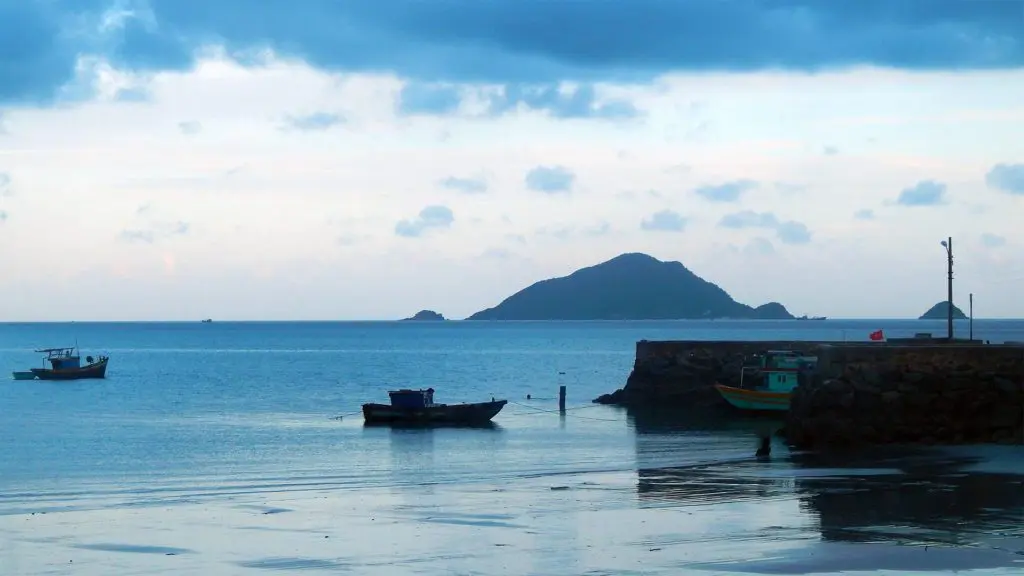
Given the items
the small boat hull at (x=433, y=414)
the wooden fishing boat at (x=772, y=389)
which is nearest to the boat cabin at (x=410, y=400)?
the small boat hull at (x=433, y=414)

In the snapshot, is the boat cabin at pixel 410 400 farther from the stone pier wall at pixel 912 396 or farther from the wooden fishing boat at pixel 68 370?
the wooden fishing boat at pixel 68 370

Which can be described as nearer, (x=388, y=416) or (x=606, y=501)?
(x=606, y=501)

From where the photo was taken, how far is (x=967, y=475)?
32969 mm

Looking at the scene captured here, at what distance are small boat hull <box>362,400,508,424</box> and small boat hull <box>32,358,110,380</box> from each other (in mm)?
63122

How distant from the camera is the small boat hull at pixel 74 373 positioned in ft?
382

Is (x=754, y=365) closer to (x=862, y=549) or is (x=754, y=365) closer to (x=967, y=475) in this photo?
(x=967, y=475)

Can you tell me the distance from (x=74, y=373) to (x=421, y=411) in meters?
66.5

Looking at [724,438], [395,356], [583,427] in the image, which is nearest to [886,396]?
[724,438]

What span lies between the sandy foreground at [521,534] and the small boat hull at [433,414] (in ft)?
86.1

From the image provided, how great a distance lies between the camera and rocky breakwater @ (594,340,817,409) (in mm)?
70500

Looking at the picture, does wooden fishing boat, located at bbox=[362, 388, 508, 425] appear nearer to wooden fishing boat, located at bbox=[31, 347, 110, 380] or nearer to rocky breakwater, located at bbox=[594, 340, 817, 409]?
rocky breakwater, located at bbox=[594, 340, 817, 409]

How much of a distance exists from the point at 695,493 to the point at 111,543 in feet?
45.4

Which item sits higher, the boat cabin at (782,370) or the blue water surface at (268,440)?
the boat cabin at (782,370)

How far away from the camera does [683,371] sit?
72.3 meters
